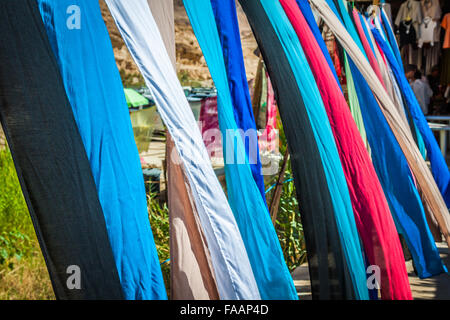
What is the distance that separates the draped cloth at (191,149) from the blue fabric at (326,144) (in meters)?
0.35

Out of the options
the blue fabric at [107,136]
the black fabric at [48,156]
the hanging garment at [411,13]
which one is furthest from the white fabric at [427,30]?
the black fabric at [48,156]

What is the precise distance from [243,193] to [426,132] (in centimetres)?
177

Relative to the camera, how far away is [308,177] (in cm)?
148

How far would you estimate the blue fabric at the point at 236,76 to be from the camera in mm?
1612

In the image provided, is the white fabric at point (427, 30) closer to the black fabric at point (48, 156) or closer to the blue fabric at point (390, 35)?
the blue fabric at point (390, 35)

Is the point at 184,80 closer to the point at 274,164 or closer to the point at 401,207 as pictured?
the point at 274,164

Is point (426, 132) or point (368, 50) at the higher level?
point (368, 50)

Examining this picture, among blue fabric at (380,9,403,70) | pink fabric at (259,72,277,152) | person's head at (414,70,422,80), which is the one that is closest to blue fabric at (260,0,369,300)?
blue fabric at (380,9,403,70)

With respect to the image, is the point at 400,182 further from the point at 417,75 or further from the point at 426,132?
the point at 417,75

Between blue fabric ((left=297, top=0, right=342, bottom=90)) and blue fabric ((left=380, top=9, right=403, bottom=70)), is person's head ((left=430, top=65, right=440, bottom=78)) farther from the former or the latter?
blue fabric ((left=297, top=0, right=342, bottom=90))

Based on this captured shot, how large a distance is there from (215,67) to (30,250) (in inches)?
100

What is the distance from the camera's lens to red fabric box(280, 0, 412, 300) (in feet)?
5.07

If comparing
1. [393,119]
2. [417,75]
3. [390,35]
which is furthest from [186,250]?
[417,75]
